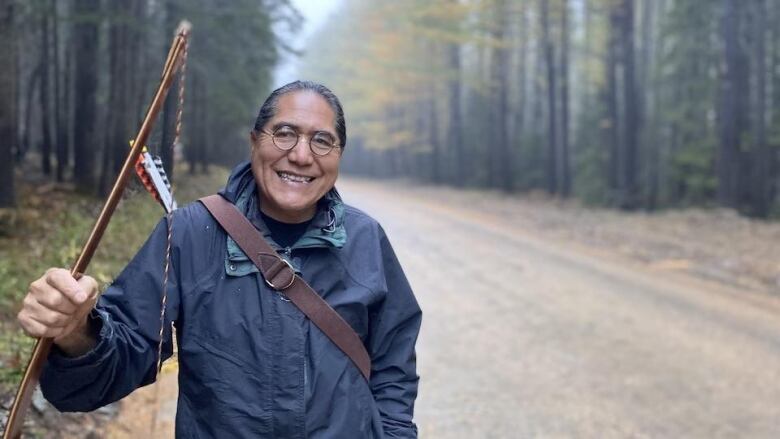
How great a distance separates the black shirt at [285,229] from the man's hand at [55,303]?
2.05 ft

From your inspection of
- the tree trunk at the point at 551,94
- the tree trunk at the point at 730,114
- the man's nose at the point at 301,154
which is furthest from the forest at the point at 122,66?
the tree trunk at the point at 730,114

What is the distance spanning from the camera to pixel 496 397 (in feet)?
21.1

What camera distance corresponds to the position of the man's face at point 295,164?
2254mm

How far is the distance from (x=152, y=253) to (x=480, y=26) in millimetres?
28369

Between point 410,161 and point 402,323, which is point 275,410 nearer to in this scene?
point 402,323

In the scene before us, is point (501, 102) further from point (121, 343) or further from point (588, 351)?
point (121, 343)

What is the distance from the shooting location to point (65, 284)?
67.7 inches

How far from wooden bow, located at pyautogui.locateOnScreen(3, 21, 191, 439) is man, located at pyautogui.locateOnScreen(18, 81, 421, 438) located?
0.05 meters

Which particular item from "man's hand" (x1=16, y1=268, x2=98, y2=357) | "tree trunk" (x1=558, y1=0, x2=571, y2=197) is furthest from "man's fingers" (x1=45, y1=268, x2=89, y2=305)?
"tree trunk" (x1=558, y1=0, x2=571, y2=197)

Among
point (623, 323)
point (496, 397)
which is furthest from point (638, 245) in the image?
point (496, 397)

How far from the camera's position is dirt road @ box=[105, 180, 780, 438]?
19.5ft

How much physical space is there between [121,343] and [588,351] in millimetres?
6349

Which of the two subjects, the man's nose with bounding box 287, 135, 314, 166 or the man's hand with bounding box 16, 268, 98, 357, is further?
the man's nose with bounding box 287, 135, 314, 166

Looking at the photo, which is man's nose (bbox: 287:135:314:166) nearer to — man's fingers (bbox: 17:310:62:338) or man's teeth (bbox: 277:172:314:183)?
man's teeth (bbox: 277:172:314:183)
